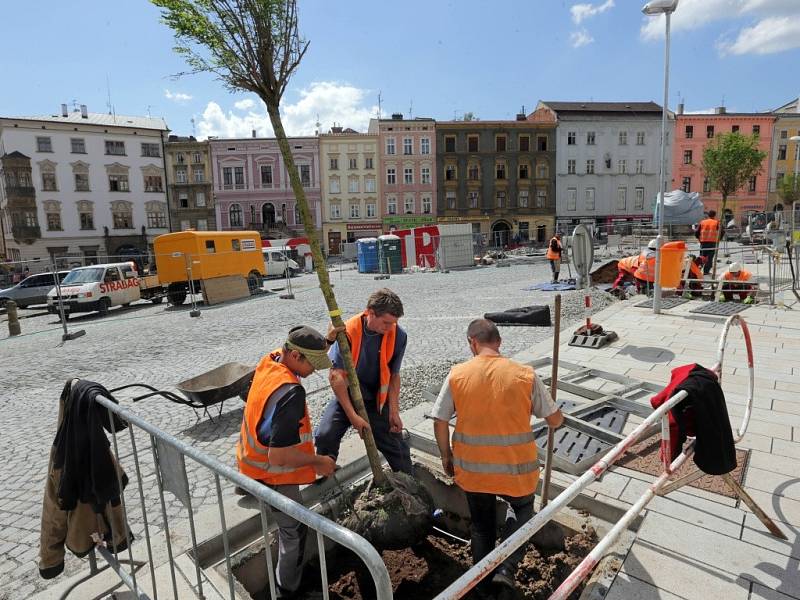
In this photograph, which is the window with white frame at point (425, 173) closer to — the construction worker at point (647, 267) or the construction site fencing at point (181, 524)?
the construction worker at point (647, 267)

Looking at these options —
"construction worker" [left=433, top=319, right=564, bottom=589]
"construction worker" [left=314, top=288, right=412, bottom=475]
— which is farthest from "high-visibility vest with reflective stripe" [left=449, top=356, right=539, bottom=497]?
"construction worker" [left=314, top=288, right=412, bottom=475]

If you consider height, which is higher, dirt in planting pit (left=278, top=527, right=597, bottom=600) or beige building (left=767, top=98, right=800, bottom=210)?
beige building (left=767, top=98, right=800, bottom=210)

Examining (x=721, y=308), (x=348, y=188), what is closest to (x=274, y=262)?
(x=348, y=188)

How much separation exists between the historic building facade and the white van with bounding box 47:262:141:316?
26581 mm

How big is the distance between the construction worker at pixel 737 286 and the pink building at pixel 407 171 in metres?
39.9

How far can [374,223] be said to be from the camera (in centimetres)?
5081

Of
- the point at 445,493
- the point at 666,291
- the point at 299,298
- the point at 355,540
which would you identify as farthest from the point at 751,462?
the point at 299,298

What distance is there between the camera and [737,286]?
12.0m

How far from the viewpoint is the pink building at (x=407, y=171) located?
5009cm

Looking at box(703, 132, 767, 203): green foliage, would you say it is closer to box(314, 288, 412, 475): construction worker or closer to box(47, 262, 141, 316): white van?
box(47, 262, 141, 316): white van

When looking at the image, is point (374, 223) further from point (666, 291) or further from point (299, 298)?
point (666, 291)

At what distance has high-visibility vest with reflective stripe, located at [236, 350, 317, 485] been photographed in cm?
291

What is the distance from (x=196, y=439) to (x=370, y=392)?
9.24 feet

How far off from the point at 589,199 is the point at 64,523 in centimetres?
5577
